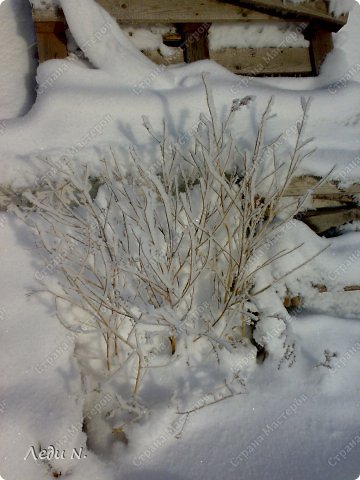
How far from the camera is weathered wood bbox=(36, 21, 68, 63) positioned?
295cm

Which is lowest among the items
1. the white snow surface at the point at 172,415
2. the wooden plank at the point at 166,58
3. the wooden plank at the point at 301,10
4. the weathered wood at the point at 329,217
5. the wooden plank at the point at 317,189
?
the white snow surface at the point at 172,415

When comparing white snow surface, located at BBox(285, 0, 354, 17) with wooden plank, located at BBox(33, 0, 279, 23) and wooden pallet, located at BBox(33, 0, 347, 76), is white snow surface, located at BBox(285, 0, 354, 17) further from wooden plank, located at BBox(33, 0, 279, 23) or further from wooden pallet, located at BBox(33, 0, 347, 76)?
wooden plank, located at BBox(33, 0, 279, 23)

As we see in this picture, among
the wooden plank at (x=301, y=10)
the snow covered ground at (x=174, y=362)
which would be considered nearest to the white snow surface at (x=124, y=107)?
the snow covered ground at (x=174, y=362)

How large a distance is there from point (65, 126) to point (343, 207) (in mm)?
2033

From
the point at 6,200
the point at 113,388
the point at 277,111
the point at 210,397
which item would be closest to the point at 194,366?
the point at 210,397

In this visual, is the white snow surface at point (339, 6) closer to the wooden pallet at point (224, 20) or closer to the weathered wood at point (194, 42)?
the wooden pallet at point (224, 20)

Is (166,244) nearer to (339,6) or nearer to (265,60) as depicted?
(265,60)

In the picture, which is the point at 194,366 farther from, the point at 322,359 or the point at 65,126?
the point at 65,126

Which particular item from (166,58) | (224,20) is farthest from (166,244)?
(224,20)

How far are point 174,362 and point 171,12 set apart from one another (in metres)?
2.35

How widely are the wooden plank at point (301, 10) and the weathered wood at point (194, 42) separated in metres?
0.27

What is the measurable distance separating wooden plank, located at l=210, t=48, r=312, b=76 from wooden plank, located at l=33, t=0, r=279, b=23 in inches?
8.7

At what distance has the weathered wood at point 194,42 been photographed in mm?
3156

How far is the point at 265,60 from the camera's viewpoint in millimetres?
3303
